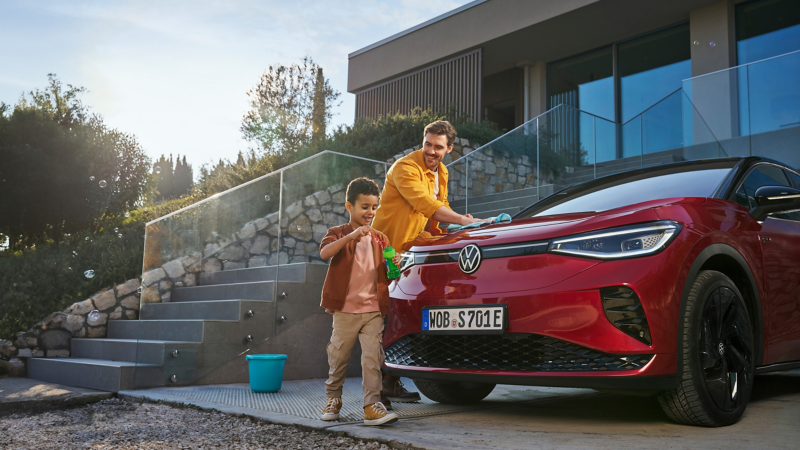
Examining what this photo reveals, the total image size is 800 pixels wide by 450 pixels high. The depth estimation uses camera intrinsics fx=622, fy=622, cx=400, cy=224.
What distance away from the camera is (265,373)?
4508 millimetres

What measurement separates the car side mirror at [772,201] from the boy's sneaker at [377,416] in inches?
81.8

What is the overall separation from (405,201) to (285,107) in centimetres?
1936

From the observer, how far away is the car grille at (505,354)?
2.49 meters

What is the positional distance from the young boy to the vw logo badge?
478 millimetres

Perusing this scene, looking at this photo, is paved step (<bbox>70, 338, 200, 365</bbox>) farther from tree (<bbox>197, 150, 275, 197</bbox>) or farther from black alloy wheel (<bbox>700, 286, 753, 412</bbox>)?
tree (<bbox>197, 150, 275, 197</bbox>)

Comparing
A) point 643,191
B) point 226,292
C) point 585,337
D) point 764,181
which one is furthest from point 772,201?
point 226,292

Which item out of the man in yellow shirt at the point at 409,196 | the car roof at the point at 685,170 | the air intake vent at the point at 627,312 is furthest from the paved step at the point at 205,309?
the air intake vent at the point at 627,312

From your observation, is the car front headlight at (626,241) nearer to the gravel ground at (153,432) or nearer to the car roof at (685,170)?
the car roof at (685,170)

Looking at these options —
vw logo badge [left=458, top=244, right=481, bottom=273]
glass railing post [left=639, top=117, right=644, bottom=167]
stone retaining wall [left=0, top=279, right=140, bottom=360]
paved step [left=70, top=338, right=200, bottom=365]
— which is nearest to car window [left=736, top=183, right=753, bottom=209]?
vw logo badge [left=458, top=244, right=481, bottom=273]

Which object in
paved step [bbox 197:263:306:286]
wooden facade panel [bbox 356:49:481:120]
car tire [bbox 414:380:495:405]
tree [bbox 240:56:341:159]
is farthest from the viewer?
tree [bbox 240:56:341:159]

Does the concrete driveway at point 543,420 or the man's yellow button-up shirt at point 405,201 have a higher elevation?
the man's yellow button-up shirt at point 405,201

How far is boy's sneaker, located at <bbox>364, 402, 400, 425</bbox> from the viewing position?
2.89m

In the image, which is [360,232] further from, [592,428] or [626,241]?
[592,428]

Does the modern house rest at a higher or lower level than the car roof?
higher
